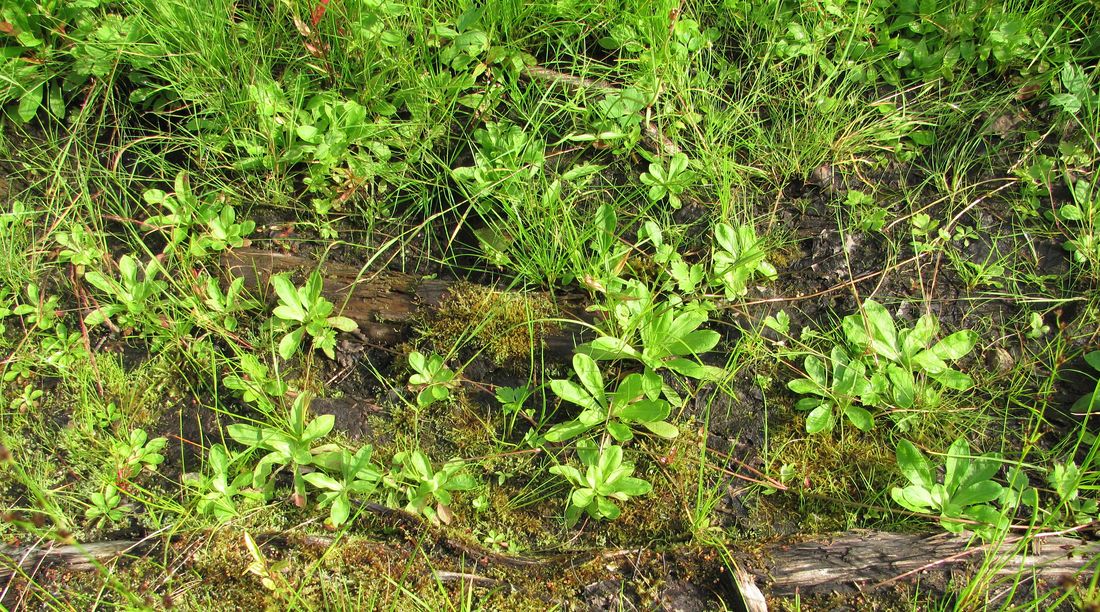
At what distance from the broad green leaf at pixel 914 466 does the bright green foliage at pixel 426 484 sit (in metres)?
1.12

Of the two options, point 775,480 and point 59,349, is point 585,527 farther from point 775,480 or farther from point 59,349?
point 59,349

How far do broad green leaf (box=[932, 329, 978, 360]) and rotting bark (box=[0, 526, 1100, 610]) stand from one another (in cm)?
49

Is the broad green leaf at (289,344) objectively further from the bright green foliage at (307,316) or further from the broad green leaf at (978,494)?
the broad green leaf at (978,494)

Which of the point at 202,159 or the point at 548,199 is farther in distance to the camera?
the point at 202,159

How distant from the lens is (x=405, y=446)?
1894 millimetres

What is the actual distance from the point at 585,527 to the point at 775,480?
53cm

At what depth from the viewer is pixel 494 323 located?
202 centimetres

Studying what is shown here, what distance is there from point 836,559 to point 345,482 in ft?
4.16

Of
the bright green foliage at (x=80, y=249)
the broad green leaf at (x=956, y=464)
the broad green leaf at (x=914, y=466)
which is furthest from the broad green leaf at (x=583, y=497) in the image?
the bright green foliage at (x=80, y=249)

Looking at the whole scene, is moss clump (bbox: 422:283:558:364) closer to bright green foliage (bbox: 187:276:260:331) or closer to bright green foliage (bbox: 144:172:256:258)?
bright green foliage (bbox: 187:276:260:331)

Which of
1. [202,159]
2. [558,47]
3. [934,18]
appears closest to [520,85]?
[558,47]

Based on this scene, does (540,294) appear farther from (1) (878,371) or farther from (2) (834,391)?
(1) (878,371)

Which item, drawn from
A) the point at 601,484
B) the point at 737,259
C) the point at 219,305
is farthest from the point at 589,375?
the point at 219,305

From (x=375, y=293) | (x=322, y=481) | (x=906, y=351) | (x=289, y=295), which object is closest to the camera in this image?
(x=322, y=481)
